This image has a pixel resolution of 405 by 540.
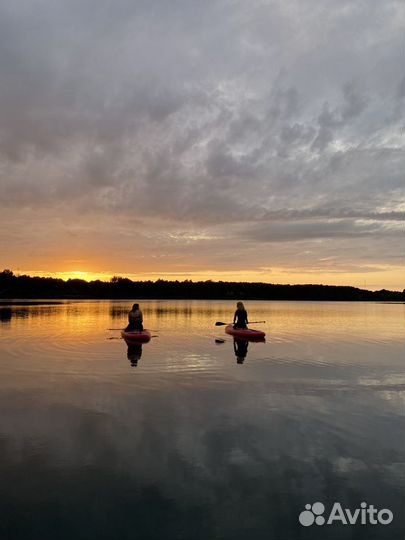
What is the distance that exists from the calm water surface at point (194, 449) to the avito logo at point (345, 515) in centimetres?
12

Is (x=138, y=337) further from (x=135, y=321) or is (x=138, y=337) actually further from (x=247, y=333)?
(x=247, y=333)

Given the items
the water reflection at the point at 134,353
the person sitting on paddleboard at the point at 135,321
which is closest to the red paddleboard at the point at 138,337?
the water reflection at the point at 134,353

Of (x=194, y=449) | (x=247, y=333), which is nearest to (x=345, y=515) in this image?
(x=194, y=449)

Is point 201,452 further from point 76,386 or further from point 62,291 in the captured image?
point 62,291

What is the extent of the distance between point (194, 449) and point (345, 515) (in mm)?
3481

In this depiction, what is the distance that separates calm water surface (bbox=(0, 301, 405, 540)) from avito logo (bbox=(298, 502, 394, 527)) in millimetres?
124

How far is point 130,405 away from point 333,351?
15.9m

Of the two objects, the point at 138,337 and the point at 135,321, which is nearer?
the point at 138,337

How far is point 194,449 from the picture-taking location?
9.03m

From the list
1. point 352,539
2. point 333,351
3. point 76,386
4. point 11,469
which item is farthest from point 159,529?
point 333,351

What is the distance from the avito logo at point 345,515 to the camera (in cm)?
654

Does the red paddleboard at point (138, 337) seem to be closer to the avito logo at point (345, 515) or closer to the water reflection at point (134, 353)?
the water reflection at point (134, 353)

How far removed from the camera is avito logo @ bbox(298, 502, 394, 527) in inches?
257

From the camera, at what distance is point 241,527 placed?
6219 mm
